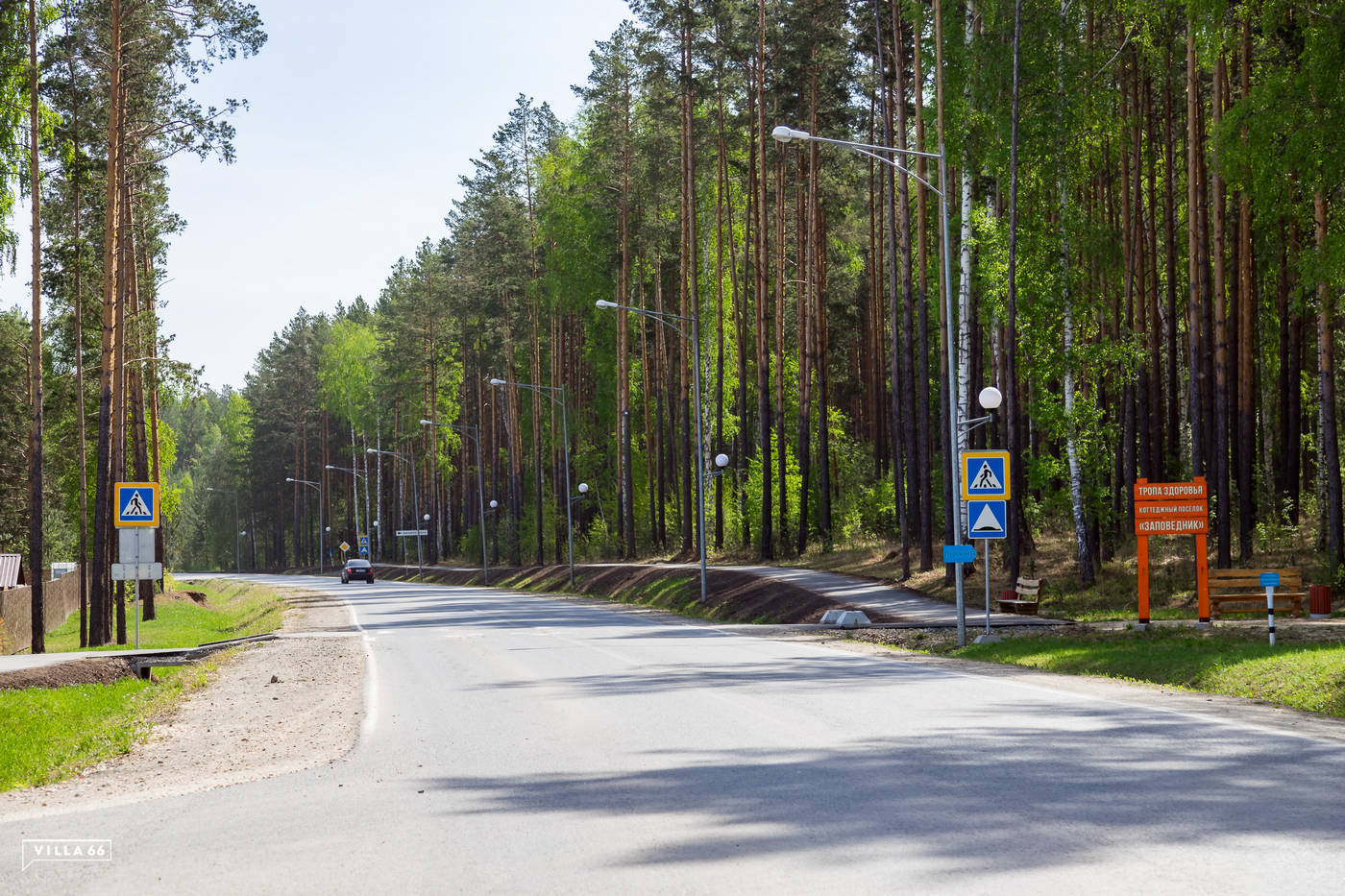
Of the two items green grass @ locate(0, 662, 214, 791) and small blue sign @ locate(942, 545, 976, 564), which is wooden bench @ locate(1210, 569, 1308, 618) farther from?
green grass @ locate(0, 662, 214, 791)

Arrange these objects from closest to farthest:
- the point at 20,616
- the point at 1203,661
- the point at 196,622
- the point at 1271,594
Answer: the point at 1203,661 < the point at 1271,594 < the point at 20,616 < the point at 196,622

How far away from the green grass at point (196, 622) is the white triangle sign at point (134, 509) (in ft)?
10.0

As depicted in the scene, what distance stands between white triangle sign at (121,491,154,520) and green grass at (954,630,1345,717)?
48.5 ft

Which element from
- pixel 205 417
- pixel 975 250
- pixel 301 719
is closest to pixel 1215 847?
pixel 301 719

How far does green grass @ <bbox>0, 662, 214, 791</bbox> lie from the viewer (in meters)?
12.0

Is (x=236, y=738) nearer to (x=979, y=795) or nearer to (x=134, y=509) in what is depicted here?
(x=979, y=795)

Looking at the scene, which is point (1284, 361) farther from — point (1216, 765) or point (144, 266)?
point (144, 266)

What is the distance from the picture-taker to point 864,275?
6569cm

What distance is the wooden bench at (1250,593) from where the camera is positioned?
22859 mm

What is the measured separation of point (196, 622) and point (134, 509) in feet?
69.9

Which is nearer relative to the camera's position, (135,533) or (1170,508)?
(1170,508)

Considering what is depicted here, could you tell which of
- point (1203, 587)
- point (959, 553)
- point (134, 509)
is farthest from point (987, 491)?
point (134, 509)

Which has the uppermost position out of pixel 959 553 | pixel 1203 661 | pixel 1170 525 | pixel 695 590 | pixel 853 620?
pixel 1170 525

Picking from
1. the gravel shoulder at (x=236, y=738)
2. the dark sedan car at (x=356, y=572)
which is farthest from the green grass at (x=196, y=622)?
the dark sedan car at (x=356, y=572)
